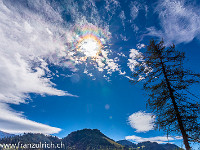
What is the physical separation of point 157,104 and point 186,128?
245 cm

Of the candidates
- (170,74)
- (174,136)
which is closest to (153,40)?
(170,74)

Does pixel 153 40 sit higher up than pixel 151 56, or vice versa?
pixel 153 40

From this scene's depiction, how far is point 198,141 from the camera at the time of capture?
8.90 meters

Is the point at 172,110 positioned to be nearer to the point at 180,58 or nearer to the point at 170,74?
the point at 170,74

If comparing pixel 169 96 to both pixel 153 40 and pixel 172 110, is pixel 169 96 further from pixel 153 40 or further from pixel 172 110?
pixel 153 40

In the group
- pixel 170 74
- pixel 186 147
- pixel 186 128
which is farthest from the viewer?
pixel 170 74

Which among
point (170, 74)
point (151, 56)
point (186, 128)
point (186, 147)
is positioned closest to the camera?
point (186, 147)

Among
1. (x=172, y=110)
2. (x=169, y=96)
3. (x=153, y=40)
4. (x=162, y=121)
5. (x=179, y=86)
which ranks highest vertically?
(x=153, y=40)

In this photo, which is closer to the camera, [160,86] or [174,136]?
[174,136]

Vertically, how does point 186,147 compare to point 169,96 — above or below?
below

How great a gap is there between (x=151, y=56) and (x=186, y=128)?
20.1ft

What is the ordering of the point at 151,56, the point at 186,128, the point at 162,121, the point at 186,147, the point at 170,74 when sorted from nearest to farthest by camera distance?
the point at 186,147 < the point at 186,128 < the point at 162,121 < the point at 170,74 < the point at 151,56

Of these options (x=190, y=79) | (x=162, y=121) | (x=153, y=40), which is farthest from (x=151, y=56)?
(x=162, y=121)

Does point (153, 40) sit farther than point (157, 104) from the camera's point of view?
Yes
